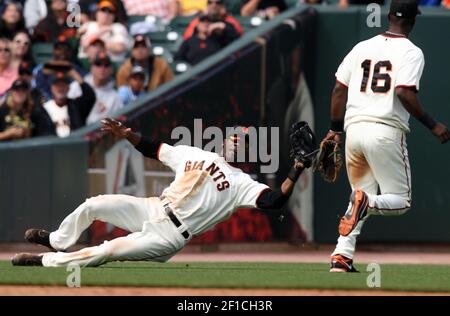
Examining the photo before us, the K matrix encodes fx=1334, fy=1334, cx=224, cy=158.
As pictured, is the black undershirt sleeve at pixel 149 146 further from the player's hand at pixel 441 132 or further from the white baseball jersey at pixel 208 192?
the player's hand at pixel 441 132

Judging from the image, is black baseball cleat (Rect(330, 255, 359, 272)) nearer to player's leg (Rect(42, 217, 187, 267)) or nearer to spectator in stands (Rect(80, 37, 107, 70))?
player's leg (Rect(42, 217, 187, 267))

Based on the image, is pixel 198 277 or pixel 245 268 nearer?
pixel 198 277

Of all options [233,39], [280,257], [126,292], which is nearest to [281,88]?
[233,39]

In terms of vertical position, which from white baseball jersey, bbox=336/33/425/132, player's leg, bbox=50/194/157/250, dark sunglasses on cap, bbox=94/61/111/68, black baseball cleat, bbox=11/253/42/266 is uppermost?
white baseball jersey, bbox=336/33/425/132

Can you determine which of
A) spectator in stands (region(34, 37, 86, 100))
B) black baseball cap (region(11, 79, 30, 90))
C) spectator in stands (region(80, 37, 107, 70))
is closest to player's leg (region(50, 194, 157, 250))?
black baseball cap (region(11, 79, 30, 90))

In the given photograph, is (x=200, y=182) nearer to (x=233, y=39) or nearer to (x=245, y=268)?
(x=245, y=268)
